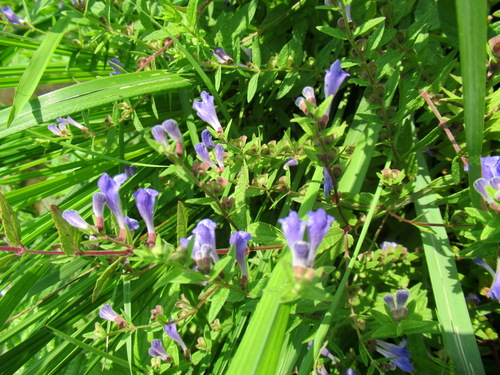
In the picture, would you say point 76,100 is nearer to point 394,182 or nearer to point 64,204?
point 64,204

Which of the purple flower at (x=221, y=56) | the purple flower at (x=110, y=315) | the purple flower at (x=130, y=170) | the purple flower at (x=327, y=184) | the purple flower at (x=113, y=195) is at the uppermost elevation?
the purple flower at (x=221, y=56)

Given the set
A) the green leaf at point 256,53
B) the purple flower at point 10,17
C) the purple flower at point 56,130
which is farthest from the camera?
the purple flower at point 10,17

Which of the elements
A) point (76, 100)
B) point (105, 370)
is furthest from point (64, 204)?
point (105, 370)

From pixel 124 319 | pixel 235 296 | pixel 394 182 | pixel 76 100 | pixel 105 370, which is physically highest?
pixel 76 100

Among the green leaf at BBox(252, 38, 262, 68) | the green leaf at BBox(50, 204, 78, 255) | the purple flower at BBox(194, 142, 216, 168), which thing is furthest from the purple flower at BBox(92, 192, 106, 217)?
→ the green leaf at BBox(252, 38, 262, 68)

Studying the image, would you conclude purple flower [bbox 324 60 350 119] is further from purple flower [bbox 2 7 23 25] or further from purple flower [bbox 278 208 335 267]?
purple flower [bbox 2 7 23 25]

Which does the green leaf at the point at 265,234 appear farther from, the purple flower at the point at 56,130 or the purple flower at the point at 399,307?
the purple flower at the point at 56,130

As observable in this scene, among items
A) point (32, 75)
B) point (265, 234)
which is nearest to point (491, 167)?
point (265, 234)

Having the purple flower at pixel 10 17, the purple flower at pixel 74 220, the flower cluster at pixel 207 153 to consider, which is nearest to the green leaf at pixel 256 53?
the flower cluster at pixel 207 153
